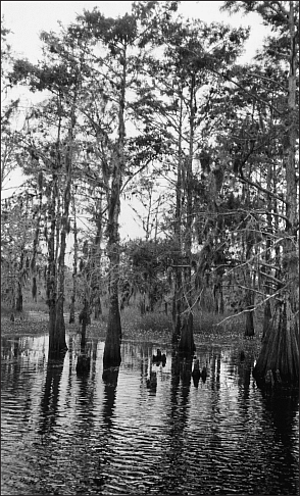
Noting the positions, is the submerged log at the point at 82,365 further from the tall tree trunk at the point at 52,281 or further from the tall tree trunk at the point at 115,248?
the tall tree trunk at the point at 52,281

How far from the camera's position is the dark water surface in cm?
1129

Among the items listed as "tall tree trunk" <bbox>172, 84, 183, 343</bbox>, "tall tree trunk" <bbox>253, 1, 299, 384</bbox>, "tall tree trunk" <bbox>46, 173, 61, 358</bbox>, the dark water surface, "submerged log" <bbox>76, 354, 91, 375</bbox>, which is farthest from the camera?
"tall tree trunk" <bbox>46, 173, 61, 358</bbox>

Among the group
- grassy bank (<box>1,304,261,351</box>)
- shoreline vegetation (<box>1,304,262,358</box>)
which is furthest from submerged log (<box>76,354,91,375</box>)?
grassy bank (<box>1,304,261,351</box>)

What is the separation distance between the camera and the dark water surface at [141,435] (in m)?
11.3

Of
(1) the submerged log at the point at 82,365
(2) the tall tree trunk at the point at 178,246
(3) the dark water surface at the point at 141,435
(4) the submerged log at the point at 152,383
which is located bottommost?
(3) the dark water surface at the point at 141,435

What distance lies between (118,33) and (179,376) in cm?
1656

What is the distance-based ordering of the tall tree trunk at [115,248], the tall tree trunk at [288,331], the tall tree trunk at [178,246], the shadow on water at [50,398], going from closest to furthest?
the shadow on water at [50,398]
the tall tree trunk at [288,331]
the tall tree trunk at [115,248]
the tall tree trunk at [178,246]

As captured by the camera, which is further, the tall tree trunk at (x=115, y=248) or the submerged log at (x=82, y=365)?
→ the tall tree trunk at (x=115, y=248)

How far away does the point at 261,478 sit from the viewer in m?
11.9

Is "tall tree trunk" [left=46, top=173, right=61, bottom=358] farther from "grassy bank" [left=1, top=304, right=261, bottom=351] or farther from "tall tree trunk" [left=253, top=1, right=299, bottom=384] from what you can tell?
"tall tree trunk" [left=253, top=1, right=299, bottom=384]

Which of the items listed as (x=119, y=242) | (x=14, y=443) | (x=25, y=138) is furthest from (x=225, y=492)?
(x=25, y=138)

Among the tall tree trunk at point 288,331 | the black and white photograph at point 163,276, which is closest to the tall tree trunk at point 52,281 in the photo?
the black and white photograph at point 163,276

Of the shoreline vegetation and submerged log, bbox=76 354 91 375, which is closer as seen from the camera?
submerged log, bbox=76 354 91 375

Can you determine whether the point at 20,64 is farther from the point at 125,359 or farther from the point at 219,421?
the point at 219,421
